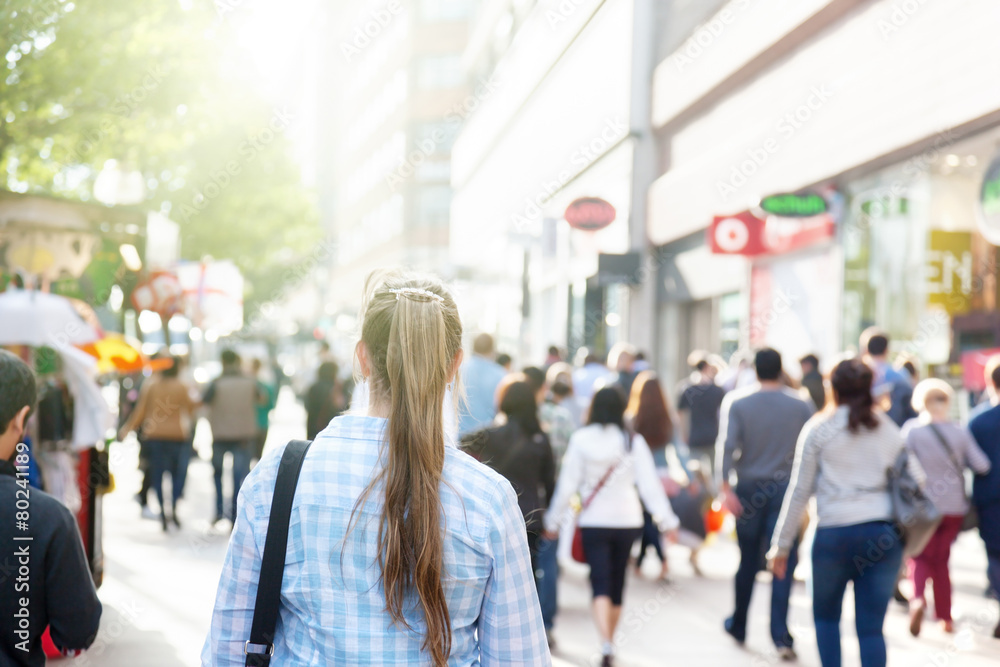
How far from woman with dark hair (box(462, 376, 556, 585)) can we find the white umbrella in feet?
9.37

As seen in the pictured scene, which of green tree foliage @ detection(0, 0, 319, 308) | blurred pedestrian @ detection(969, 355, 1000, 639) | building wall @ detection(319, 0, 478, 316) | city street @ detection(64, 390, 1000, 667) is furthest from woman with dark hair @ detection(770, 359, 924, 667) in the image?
building wall @ detection(319, 0, 478, 316)

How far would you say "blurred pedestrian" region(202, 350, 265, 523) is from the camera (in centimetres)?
1221

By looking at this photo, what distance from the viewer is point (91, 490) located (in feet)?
24.7

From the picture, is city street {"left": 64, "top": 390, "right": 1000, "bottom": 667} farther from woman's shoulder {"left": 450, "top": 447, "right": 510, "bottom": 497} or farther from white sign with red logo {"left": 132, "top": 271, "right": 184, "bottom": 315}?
woman's shoulder {"left": 450, "top": 447, "right": 510, "bottom": 497}

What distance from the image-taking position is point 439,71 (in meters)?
57.1

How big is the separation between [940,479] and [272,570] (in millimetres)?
6741

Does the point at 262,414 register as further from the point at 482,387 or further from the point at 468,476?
the point at 468,476

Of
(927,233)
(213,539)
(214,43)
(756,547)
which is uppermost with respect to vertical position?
(214,43)

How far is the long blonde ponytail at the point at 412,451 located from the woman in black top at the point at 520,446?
4.61 metres

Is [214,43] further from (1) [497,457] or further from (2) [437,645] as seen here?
(2) [437,645]

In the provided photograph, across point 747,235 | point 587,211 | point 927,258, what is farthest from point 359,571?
point 587,211

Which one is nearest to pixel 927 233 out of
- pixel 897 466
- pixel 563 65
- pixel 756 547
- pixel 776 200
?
pixel 776 200

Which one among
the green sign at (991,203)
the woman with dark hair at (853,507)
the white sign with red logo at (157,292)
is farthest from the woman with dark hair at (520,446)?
the white sign with red logo at (157,292)

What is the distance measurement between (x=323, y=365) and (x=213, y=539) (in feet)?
8.13
